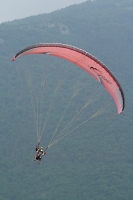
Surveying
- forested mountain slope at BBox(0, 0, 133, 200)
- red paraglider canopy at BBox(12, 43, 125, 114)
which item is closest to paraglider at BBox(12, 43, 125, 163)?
red paraglider canopy at BBox(12, 43, 125, 114)

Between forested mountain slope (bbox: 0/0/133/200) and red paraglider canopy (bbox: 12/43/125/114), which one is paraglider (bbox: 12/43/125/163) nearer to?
red paraglider canopy (bbox: 12/43/125/114)

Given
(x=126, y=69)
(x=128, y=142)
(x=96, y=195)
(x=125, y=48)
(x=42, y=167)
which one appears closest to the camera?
(x=96, y=195)

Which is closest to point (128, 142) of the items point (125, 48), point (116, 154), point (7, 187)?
point (116, 154)

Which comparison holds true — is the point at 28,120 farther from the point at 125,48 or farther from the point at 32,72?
the point at 125,48

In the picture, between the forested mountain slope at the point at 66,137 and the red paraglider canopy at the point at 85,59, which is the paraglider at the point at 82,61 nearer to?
the red paraglider canopy at the point at 85,59

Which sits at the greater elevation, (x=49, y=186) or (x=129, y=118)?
(x=129, y=118)

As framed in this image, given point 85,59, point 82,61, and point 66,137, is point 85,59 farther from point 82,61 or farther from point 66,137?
point 66,137

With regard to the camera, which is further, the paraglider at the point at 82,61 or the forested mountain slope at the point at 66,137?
the forested mountain slope at the point at 66,137

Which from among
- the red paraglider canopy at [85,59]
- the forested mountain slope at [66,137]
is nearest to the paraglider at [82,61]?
the red paraglider canopy at [85,59]
